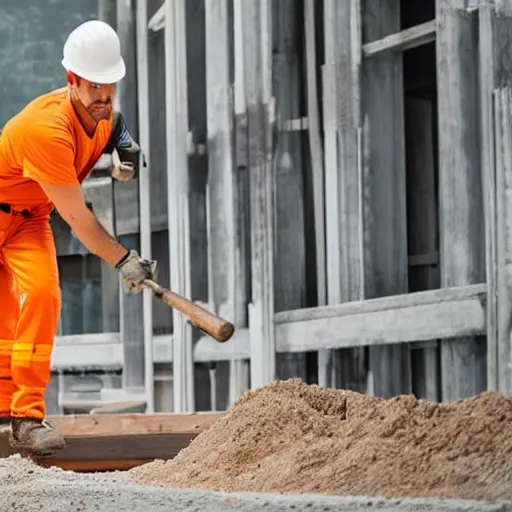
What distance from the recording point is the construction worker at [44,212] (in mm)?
3736

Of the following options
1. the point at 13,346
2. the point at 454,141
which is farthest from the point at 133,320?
the point at 454,141

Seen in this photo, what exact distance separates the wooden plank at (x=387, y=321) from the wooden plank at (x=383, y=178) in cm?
9

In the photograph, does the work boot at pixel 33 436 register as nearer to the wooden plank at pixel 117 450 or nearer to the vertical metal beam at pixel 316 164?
the wooden plank at pixel 117 450

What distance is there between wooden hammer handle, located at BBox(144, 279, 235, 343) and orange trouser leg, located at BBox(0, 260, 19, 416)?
0.49 m

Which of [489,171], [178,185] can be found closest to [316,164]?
[178,185]

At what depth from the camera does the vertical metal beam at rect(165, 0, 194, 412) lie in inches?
203

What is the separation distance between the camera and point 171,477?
11.2ft

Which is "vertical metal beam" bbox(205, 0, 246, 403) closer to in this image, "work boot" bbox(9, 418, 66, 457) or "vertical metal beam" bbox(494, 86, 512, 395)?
"work boot" bbox(9, 418, 66, 457)

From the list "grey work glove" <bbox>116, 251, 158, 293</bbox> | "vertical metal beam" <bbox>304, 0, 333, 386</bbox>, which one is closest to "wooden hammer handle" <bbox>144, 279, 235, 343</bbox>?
"grey work glove" <bbox>116, 251, 158, 293</bbox>

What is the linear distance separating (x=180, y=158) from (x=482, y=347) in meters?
1.79

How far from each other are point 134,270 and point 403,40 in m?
1.19

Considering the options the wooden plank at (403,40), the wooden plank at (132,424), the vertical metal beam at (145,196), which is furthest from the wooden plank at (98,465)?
→ the wooden plank at (403,40)

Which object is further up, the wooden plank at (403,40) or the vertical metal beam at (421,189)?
the wooden plank at (403,40)

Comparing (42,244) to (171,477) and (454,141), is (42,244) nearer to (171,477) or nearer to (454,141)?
(171,477)
